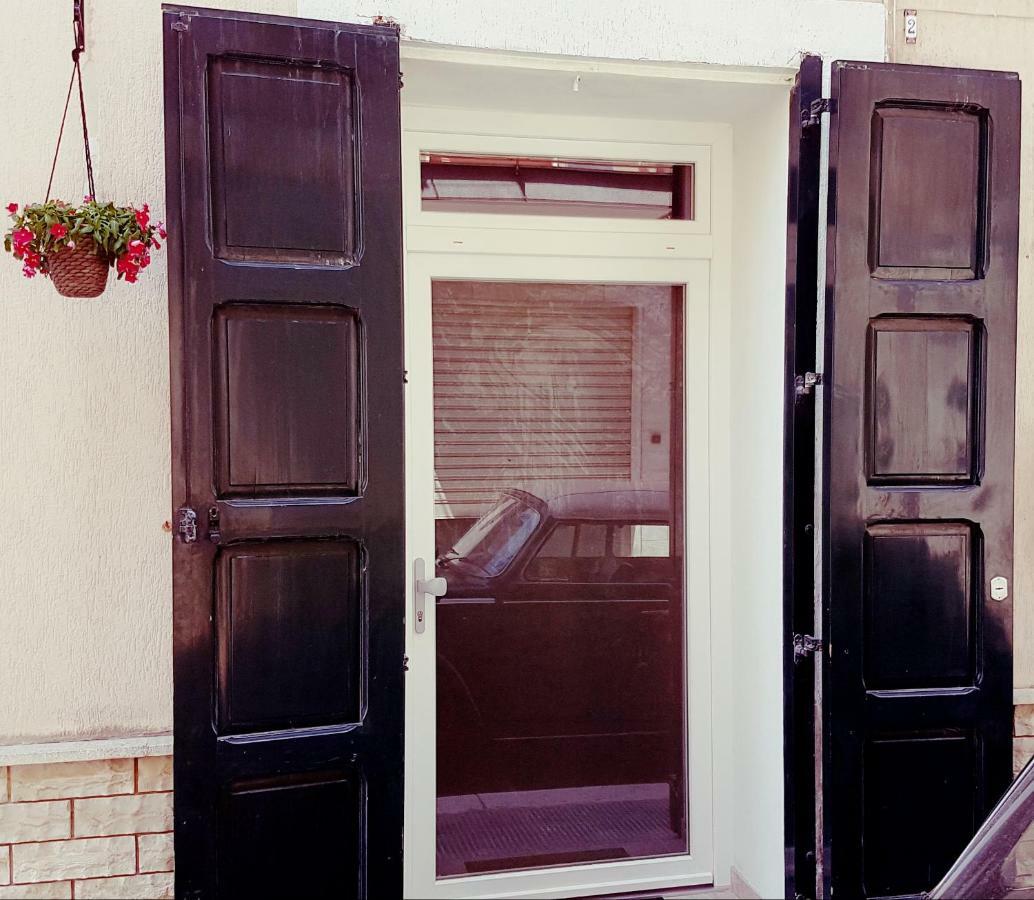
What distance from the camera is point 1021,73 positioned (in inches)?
129

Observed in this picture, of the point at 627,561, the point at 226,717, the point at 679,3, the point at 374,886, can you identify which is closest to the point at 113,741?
the point at 226,717

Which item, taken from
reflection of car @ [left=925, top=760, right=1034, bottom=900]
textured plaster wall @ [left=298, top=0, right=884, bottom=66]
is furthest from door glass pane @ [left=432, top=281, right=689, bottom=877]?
reflection of car @ [left=925, top=760, right=1034, bottom=900]

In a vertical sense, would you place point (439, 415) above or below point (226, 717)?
above

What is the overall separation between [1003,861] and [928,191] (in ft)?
6.98

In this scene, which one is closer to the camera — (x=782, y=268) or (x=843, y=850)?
(x=843, y=850)

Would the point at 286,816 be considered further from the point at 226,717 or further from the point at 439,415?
the point at 439,415

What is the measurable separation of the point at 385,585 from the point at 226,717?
1.83ft

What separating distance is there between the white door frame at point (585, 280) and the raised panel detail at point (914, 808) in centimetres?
67

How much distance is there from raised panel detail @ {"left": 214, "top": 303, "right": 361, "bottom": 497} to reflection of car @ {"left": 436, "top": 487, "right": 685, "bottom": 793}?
2.83ft

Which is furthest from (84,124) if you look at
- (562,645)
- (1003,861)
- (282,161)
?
(1003,861)

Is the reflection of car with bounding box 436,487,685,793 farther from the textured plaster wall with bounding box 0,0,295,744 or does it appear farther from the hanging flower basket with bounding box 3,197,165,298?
the hanging flower basket with bounding box 3,197,165,298

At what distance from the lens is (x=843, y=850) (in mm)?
3051

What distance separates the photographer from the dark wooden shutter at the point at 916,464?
3.02 meters

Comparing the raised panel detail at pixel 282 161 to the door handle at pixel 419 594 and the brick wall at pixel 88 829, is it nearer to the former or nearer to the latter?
the door handle at pixel 419 594
